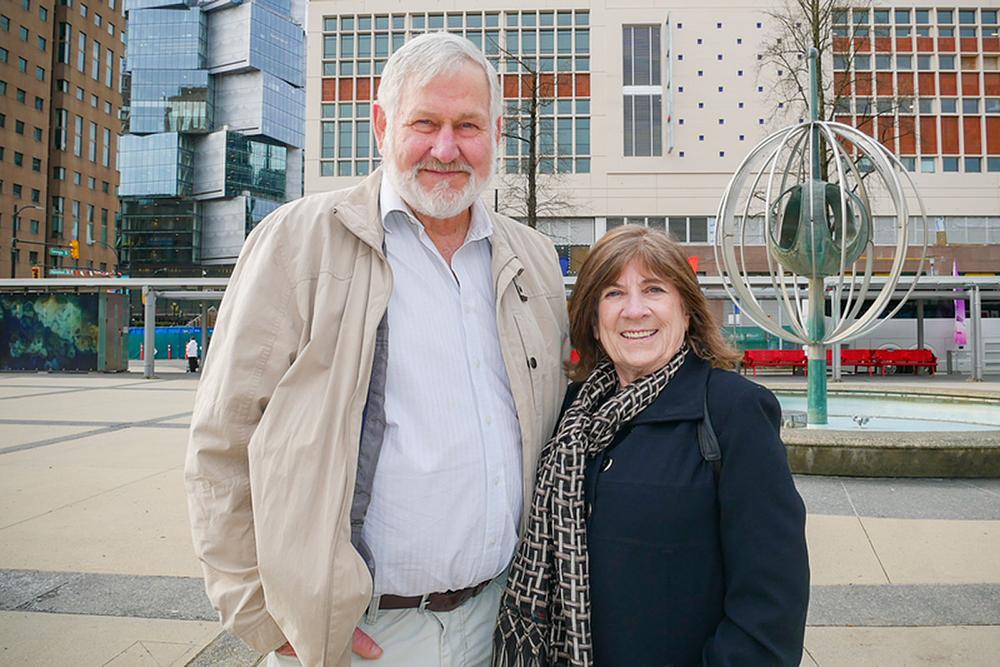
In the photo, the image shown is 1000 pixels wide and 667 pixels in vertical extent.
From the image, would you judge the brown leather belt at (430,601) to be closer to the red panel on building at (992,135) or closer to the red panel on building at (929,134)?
the red panel on building at (929,134)

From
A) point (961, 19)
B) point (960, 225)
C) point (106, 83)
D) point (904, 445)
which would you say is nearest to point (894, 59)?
point (961, 19)

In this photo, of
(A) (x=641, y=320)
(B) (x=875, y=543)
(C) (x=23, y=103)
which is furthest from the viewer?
(C) (x=23, y=103)

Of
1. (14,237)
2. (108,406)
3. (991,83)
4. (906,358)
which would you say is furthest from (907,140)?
(14,237)

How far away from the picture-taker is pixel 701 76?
124 feet

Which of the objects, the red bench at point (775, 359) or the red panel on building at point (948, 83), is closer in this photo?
the red bench at point (775, 359)

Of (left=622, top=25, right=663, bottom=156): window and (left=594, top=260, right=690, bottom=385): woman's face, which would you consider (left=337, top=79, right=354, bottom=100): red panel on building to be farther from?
(left=594, top=260, right=690, bottom=385): woman's face

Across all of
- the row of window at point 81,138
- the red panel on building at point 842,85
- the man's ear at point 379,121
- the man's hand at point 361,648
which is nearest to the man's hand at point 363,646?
the man's hand at point 361,648

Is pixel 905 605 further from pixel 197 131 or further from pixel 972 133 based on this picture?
pixel 197 131

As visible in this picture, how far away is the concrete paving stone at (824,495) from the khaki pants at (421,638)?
4019mm

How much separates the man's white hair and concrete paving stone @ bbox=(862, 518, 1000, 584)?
3728mm

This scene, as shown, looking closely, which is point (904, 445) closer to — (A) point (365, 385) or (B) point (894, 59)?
(A) point (365, 385)

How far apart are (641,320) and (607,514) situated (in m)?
0.58

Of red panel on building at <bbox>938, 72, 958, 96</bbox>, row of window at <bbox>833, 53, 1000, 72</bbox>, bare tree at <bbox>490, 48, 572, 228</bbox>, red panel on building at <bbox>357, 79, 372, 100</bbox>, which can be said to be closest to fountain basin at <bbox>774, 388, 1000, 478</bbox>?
bare tree at <bbox>490, 48, 572, 228</bbox>

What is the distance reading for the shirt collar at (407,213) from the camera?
202cm
